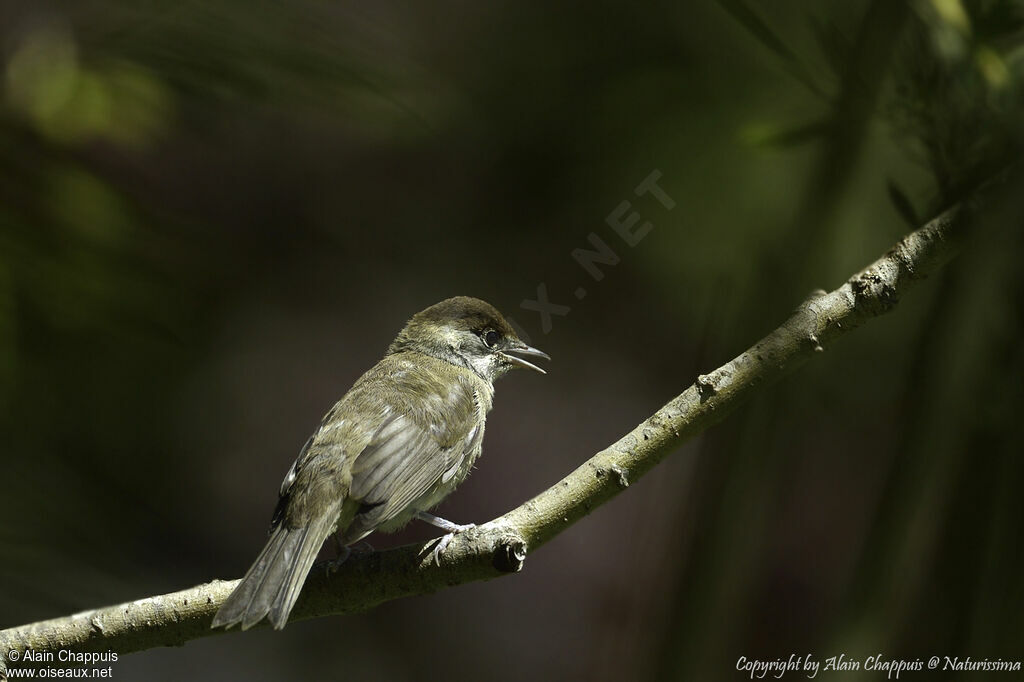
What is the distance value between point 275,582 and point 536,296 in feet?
3.72

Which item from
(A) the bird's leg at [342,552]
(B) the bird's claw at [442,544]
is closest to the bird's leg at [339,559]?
(A) the bird's leg at [342,552]

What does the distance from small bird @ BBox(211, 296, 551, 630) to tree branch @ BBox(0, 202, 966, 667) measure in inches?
3.7

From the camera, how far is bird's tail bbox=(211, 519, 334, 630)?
5.43 feet

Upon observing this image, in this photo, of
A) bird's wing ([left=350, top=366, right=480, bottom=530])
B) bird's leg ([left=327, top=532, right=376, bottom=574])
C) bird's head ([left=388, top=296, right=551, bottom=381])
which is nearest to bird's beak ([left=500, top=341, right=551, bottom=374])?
Answer: bird's head ([left=388, top=296, right=551, bottom=381])

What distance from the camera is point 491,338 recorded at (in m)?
2.47

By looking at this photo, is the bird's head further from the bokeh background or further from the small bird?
the bokeh background

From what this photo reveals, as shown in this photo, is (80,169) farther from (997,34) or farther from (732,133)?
(997,34)

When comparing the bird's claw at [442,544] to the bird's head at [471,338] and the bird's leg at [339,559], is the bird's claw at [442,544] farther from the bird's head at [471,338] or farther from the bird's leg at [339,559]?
the bird's head at [471,338]

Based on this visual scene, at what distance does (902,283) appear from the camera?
62.4 inches

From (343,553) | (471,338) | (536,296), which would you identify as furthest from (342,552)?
(536,296)

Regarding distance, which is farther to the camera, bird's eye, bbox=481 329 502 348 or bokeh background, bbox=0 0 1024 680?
bird's eye, bbox=481 329 502 348

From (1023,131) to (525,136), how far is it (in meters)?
1.35

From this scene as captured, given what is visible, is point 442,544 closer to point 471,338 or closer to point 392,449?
point 392,449

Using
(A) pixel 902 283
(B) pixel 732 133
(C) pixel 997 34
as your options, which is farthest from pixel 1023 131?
(B) pixel 732 133
